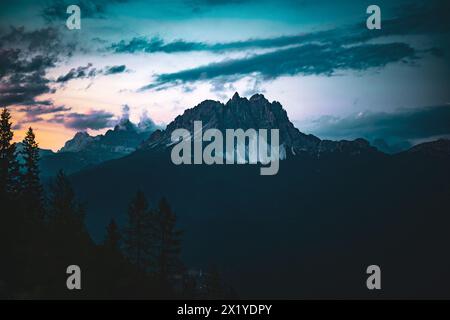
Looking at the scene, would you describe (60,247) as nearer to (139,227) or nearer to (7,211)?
(7,211)

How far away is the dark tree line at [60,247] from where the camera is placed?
175 feet

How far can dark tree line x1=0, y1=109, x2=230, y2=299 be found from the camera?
53406 mm

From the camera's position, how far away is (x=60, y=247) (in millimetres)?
57938

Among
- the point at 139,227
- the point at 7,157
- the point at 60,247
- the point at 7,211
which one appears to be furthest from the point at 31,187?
the point at 139,227

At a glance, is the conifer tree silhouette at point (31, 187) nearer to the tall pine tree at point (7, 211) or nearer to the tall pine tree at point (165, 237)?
the tall pine tree at point (7, 211)

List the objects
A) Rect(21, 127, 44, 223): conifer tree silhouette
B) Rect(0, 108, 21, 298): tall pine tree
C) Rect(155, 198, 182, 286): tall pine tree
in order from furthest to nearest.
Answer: Rect(155, 198, 182, 286): tall pine tree < Rect(21, 127, 44, 223): conifer tree silhouette < Rect(0, 108, 21, 298): tall pine tree

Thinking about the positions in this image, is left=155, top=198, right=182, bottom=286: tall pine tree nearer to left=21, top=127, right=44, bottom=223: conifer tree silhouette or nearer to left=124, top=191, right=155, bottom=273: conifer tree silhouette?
left=124, top=191, right=155, bottom=273: conifer tree silhouette

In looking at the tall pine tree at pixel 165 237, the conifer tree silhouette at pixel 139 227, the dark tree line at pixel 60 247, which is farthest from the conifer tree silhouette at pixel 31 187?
the tall pine tree at pixel 165 237

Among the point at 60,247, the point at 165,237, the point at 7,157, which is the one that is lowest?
the point at 60,247

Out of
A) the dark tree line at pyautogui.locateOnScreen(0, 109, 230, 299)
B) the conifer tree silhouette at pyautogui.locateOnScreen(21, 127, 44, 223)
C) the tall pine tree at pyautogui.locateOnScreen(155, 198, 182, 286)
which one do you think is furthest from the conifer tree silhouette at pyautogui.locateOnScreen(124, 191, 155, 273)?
the conifer tree silhouette at pyautogui.locateOnScreen(21, 127, 44, 223)
